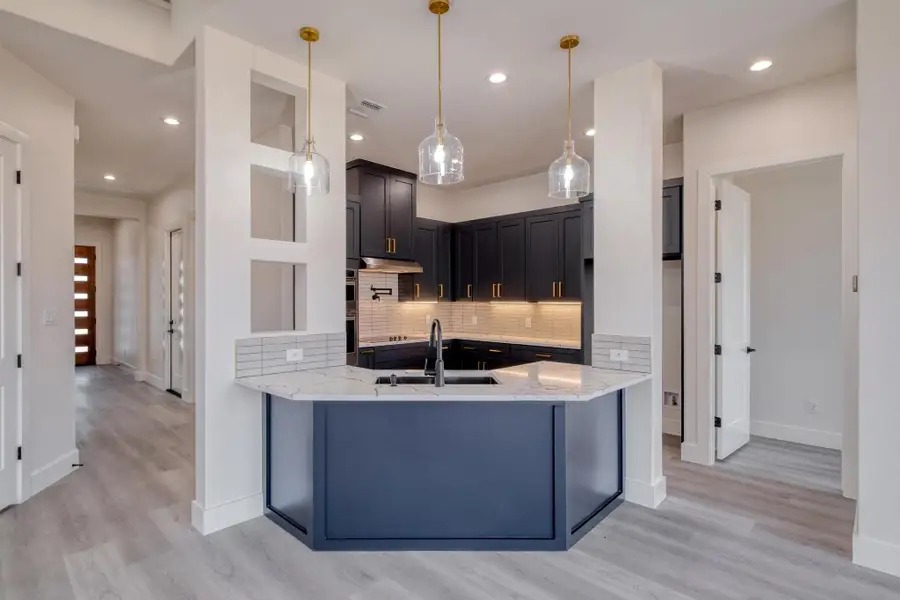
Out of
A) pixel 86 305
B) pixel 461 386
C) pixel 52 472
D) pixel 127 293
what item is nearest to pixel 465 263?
pixel 461 386

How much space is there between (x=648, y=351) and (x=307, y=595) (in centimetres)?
233

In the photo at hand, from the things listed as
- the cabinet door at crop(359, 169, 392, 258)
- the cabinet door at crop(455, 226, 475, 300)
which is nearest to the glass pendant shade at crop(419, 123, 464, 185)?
the cabinet door at crop(359, 169, 392, 258)

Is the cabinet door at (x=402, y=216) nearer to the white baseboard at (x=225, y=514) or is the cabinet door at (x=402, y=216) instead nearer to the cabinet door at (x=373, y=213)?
the cabinet door at (x=373, y=213)

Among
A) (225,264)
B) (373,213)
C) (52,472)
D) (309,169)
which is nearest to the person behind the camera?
(309,169)

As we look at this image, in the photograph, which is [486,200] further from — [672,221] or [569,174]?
[569,174]

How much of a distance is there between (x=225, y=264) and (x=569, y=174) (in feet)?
6.68

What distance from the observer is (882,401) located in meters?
2.39

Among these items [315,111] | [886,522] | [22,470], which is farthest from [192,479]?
[886,522]

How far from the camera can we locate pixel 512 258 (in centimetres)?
588

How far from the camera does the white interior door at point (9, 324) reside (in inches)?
122

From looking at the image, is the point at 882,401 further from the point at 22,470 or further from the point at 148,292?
the point at 148,292

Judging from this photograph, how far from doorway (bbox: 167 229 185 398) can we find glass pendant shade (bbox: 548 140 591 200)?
18.2 feet

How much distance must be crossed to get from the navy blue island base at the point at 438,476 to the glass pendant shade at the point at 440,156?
1189 millimetres

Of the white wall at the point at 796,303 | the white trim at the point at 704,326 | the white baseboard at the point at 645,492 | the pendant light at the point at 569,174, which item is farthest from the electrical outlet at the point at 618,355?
the white wall at the point at 796,303
